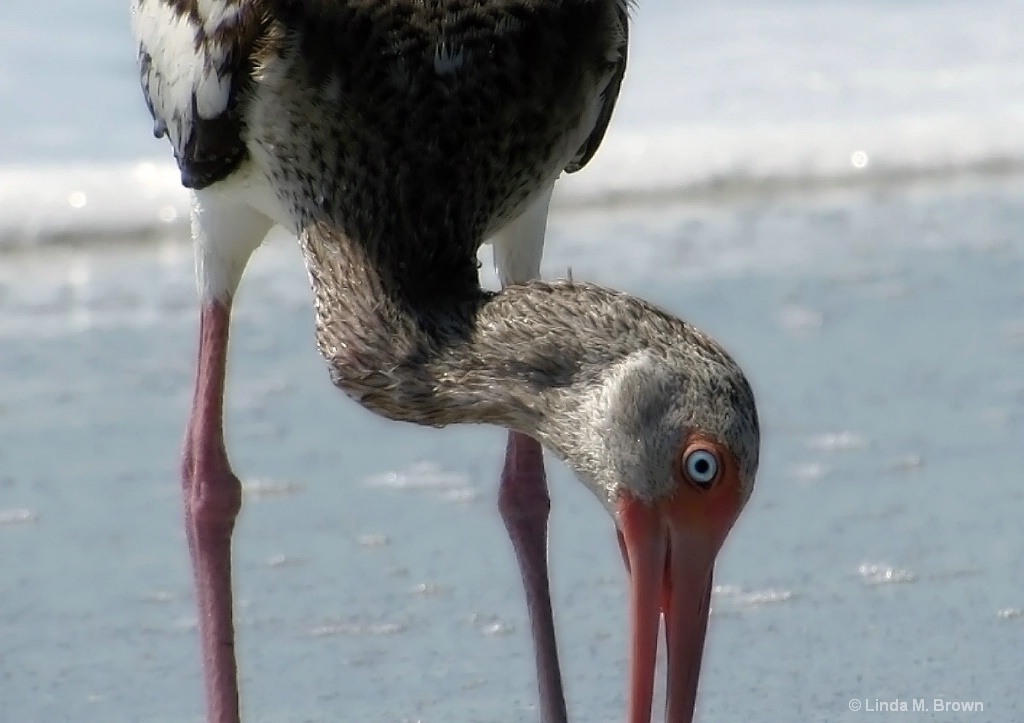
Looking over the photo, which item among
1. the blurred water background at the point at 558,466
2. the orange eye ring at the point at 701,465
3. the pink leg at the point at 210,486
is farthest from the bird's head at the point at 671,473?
the pink leg at the point at 210,486

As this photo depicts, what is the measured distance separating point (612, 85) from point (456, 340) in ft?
3.70

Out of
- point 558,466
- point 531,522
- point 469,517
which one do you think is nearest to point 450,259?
point 531,522

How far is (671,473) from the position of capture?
446cm

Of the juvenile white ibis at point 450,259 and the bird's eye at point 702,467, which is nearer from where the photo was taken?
the bird's eye at point 702,467

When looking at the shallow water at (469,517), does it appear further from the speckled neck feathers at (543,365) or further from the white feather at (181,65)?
the white feather at (181,65)

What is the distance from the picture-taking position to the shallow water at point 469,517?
5848 mm

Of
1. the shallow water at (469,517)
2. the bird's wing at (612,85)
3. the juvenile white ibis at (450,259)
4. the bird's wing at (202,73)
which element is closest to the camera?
the juvenile white ibis at (450,259)

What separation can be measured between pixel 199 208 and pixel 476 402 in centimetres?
136

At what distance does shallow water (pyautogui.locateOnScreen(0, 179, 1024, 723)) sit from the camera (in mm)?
5848

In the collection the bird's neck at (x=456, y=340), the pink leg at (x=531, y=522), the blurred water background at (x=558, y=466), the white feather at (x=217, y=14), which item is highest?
the white feather at (x=217, y=14)

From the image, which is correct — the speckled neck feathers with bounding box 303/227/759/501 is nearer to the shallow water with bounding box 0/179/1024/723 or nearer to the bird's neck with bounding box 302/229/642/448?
the bird's neck with bounding box 302/229/642/448

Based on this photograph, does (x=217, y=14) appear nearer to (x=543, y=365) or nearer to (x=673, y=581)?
(x=543, y=365)

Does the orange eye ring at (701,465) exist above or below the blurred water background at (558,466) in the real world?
above

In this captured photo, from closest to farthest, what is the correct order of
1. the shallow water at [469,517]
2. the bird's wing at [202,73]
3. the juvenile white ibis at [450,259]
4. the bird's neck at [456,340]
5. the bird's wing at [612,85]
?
1. the juvenile white ibis at [450,259]
2. the bird's neck at [456,340]
3. the bird's wing at [202,73]
4. the bird's wing at [612,85]
5. the shallow water at [469,517]
